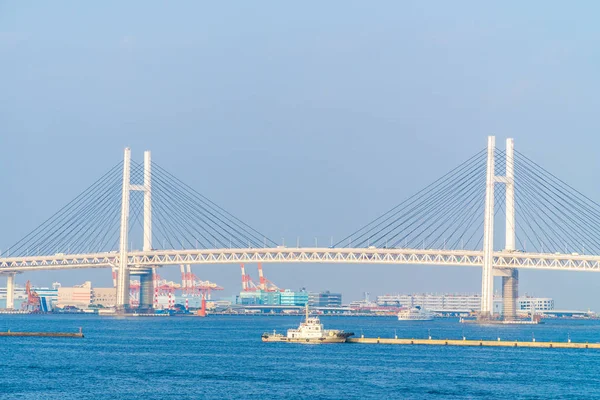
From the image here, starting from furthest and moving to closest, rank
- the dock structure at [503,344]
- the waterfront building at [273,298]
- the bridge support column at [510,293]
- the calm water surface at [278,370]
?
the waterfront building at [273,298] < the bridge support column at [510,293] < the dock structure at [503,344] < the calm water surface at [278,370]

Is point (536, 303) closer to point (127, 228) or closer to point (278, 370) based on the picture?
point (127, 228)

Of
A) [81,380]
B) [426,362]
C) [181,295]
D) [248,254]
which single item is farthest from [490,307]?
[181,295]

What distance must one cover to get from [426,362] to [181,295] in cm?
13337

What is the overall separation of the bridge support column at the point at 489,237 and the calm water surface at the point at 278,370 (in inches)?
889

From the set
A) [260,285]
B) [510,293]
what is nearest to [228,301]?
[260,285]

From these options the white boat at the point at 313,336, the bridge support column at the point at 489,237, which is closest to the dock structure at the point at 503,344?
the white boat at the point at 313,336

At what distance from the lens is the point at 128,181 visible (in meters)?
100

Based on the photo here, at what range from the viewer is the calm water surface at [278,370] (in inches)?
1658

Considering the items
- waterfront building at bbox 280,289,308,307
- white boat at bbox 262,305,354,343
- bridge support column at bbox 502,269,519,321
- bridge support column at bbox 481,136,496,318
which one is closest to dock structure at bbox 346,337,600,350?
white boat at bbox 262,305,354,343

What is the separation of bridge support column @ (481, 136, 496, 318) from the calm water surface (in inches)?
889

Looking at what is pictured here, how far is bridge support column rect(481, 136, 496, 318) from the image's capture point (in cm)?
8429

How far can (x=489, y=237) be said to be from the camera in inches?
3383

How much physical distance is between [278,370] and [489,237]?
39490 millimetres

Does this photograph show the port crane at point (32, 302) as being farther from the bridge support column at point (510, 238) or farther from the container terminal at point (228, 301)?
the bridge support column at point (510, 238)
